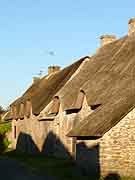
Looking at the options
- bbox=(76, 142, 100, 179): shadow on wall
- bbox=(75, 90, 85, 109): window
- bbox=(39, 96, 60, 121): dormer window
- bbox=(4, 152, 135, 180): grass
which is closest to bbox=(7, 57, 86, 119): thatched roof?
bbox=(39, 96, 60, 121): dormer window

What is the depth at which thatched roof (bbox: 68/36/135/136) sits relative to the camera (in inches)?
794

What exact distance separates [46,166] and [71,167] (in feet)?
5.52

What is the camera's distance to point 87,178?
1977 cm

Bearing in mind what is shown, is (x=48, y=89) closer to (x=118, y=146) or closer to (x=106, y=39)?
(x=106, y=39)

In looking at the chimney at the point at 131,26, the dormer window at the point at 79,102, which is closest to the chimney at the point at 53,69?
the chimney at the point at 131,26

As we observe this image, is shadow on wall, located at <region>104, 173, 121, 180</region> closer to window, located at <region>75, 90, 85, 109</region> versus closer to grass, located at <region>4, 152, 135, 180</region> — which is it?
grass, located at <region>4, 152, 135, 180</region>

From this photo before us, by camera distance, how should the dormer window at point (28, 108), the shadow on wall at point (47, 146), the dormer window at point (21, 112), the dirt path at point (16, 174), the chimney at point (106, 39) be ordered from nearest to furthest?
1. the dirt path at point (16, 174)
2. the shadow on wall at point (47, 146)
3. the chimney at point (106, 39)
4. the dormer window at point (28, 108)
5. the dormer window at point (21, 112)

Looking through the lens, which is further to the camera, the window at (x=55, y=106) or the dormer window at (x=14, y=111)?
the dormer window at (x=14, y=111)

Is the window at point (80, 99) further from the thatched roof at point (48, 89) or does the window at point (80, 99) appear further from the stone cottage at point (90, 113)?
the thatched roof at point (48, 89)

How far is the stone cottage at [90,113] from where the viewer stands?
64.7 ft

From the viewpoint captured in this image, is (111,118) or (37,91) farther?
(37,91)

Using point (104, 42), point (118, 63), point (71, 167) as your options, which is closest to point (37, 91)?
point (104, 42)

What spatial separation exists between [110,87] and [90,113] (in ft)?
6.23

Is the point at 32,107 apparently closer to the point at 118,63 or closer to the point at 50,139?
the point at 50,139
